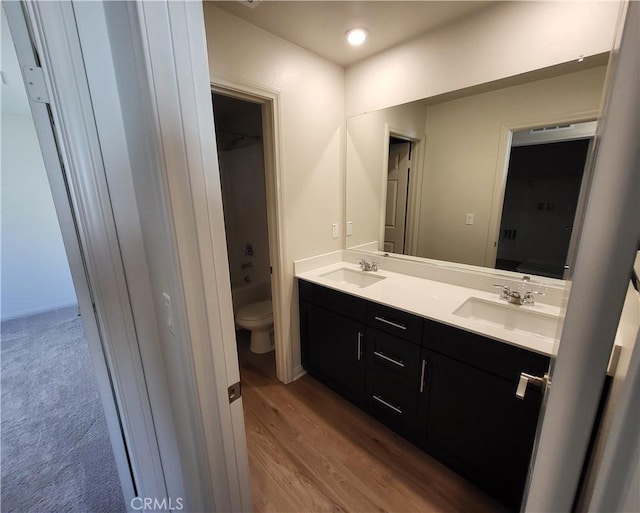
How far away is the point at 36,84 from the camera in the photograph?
0.70m

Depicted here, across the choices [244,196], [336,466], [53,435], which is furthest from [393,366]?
[244,196]

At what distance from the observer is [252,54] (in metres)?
1.58

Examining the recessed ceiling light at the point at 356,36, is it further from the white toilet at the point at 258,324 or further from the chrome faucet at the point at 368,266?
the white toilet at the point at 258,324

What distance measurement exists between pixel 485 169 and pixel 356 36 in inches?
43.4

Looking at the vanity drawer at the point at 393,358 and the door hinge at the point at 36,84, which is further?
the vanity drawer at the point at 393,358

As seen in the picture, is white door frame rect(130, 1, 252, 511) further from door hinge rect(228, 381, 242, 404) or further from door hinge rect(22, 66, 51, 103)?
door hinge rect(22, 66, 51, 103)

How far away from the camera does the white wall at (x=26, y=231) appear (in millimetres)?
2965

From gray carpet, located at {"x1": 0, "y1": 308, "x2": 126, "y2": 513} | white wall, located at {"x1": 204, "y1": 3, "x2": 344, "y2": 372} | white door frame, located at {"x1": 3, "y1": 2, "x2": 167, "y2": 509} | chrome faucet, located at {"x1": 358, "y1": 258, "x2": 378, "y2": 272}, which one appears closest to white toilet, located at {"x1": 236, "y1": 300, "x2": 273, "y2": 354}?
white wall, located at {"x1": 204, "y1": 3, "x2": 344, "y2": 372}

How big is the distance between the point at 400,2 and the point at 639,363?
5.79 feet

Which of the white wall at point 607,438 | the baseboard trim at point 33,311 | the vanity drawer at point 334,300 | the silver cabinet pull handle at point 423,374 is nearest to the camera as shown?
the white wall at point 607,438

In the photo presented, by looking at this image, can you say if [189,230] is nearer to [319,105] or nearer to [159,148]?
[159,148]

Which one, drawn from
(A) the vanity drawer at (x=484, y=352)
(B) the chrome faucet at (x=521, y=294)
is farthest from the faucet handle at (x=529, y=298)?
(A) the vanity drawer at (x=484, y=352)

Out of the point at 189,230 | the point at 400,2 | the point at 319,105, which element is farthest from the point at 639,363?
the point at 319,105

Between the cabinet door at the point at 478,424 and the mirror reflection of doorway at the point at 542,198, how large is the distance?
0.70m
